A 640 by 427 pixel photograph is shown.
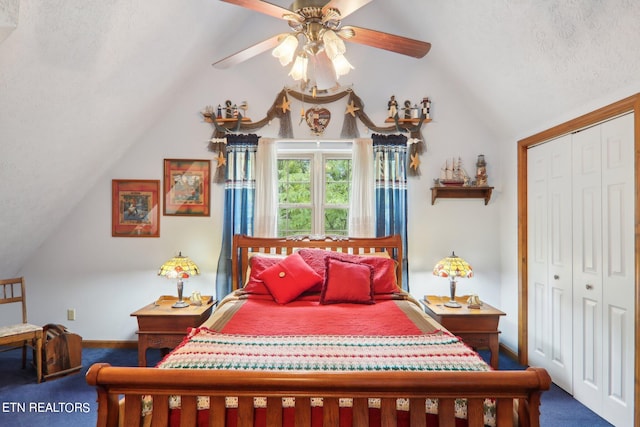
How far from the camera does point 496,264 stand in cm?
358

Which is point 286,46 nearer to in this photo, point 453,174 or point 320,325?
point 320,325

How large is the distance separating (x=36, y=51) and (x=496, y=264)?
409 centimetres

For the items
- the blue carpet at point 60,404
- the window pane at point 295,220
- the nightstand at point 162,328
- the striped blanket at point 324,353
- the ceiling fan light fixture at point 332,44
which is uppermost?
the ceiling fan light fixture at point 332,44

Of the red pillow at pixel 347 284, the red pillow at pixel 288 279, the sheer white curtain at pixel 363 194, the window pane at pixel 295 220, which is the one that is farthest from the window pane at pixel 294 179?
the red pillow at pixel 347 284

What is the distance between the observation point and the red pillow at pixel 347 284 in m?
2.59

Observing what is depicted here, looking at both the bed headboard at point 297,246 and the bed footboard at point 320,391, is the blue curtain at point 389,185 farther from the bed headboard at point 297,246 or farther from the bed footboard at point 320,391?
the bed footboard at point 320,391

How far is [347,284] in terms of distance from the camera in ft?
8.59

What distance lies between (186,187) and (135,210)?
57 centimetres

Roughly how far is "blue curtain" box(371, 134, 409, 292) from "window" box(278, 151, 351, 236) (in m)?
0.35

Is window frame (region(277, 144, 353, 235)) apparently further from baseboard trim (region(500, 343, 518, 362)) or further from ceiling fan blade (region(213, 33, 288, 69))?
baseboard trim (region(500, 343, 518, 362))

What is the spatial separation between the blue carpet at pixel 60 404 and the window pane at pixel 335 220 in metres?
2.19

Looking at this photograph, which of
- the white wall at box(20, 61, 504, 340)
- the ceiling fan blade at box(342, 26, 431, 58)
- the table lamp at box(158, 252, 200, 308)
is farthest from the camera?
the white wall at box(20, 61, 504, 340)

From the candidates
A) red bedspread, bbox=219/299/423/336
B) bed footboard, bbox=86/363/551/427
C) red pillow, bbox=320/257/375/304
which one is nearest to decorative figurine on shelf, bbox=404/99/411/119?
red pillow, bbox=320/257/375/304

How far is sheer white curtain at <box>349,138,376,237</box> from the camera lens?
3439 mm
